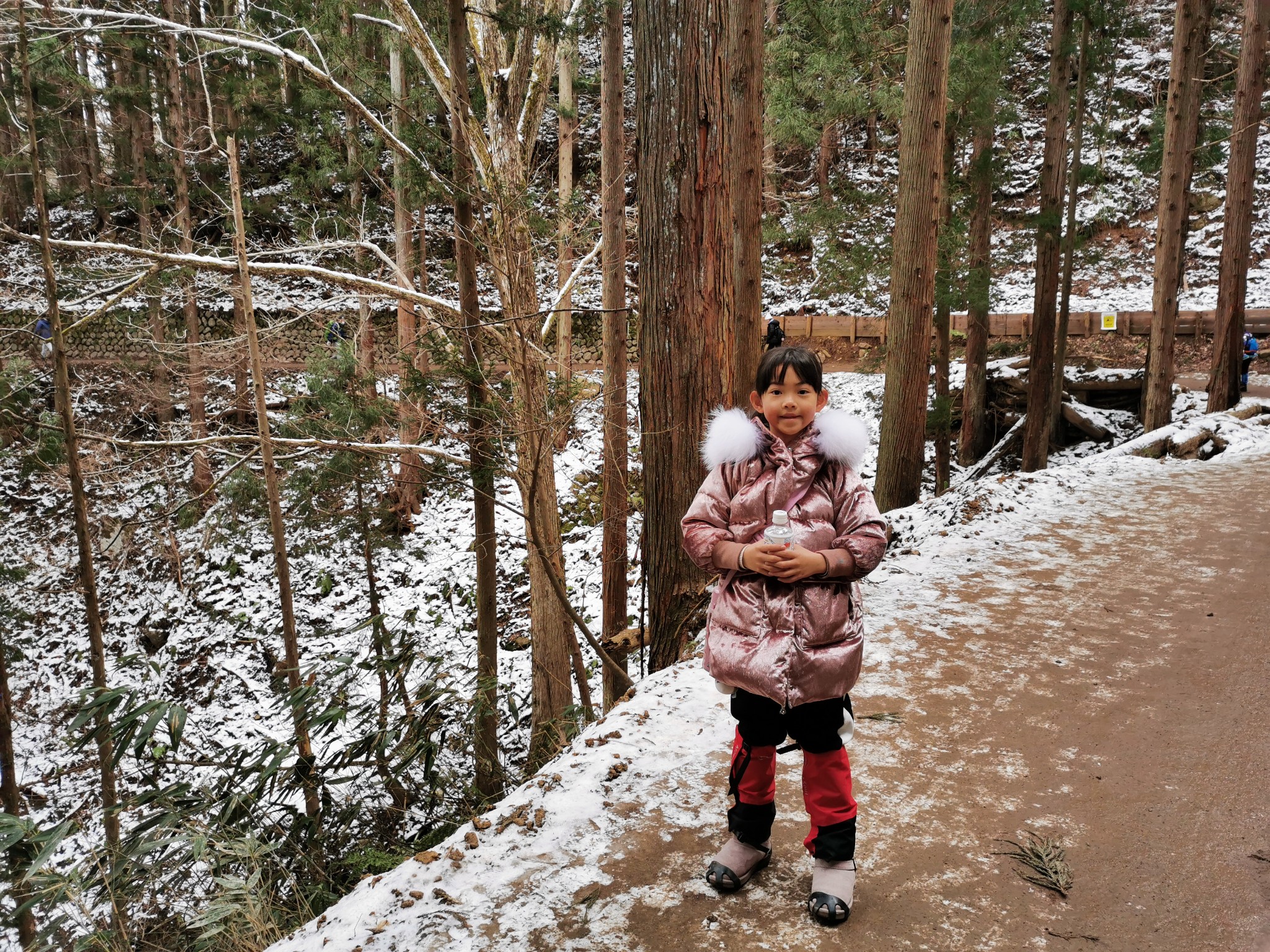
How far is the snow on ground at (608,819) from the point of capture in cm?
238

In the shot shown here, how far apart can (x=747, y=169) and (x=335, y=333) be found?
6050mm

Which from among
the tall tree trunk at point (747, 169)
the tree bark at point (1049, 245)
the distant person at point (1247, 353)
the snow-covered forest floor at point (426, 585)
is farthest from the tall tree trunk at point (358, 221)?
the distant person at point (1247, 353)

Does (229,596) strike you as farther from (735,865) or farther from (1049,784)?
(1049,784)

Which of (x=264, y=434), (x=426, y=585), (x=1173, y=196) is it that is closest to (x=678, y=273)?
(x=264, y=434)

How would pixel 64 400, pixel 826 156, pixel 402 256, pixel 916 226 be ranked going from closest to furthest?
pixel 64 400
pixel 916 226
pixel 402 256
pixel 826 156

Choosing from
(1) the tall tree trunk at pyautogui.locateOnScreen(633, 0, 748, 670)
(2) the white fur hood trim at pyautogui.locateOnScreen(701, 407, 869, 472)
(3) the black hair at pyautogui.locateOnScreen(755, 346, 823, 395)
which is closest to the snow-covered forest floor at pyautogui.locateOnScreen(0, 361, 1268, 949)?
(1) the tall tree trunk at pyautogui.locateOnScreen(633, 0, 748, 670)

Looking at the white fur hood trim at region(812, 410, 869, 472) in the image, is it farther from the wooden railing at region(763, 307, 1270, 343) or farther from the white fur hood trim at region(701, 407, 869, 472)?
the wooden railing at region(763, 307, 1270, 343)

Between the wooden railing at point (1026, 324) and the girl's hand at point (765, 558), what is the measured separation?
58.7ft

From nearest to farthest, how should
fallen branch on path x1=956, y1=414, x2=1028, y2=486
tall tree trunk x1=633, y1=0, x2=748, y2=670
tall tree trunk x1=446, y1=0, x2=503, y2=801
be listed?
tall tree trunk x1=633, y1=0, x2=748, y2=670, tall tree trunk x1=446, y1=0, x2=503, y2=801, fallen branch on path x1=956, y1=414, x2=1028, y2=486

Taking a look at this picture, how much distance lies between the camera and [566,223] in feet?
26.8

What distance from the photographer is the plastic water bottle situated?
7.09ft

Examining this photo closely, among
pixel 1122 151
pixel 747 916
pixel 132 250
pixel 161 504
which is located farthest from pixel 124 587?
pixel 1122 151

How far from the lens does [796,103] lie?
1195 cm

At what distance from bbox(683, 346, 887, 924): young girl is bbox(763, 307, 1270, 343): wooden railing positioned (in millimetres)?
17650
